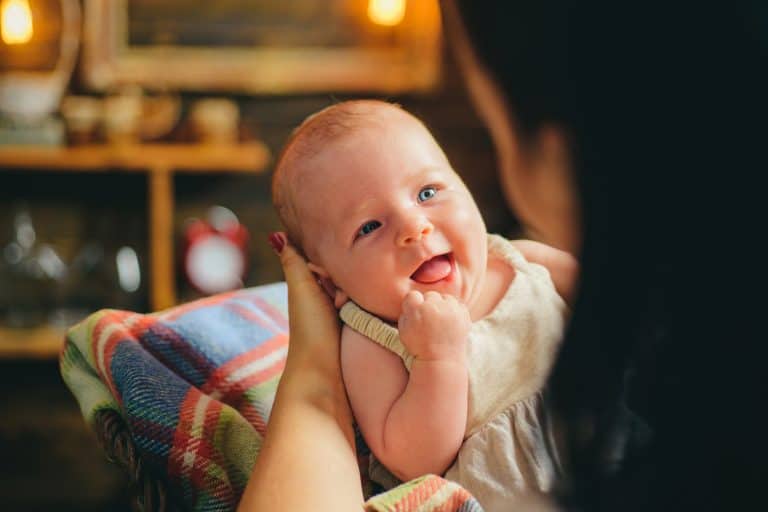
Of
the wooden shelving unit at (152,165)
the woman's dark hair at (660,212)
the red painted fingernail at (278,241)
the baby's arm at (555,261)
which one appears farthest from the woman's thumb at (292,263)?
the wooden shelving unit at (152,165)

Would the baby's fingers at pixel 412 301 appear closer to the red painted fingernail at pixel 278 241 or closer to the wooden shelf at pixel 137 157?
the red painted fingernail at pixel 278 241

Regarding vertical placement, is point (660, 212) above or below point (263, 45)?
above

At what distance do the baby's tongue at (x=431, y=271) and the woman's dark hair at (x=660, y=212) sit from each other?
1.04 feet

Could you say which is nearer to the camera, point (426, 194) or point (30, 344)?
point (426, 194)

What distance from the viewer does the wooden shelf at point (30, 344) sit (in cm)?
267

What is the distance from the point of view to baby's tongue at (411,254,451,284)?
3.47 ft

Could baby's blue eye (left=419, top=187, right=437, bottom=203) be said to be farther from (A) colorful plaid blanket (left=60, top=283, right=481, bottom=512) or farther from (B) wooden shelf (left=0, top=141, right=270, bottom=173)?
(B) wooden shelf (left=0, top=141, right=270, bottom=173)

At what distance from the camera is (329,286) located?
1.16 meters

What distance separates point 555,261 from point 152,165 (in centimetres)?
180

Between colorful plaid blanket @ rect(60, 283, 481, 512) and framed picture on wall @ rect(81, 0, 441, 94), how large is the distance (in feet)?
5.85

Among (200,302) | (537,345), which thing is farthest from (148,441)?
(537,345)

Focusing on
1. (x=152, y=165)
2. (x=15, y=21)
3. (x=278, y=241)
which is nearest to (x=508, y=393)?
(x=278, y=241)

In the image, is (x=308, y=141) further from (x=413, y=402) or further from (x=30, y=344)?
(x=30, y=344)

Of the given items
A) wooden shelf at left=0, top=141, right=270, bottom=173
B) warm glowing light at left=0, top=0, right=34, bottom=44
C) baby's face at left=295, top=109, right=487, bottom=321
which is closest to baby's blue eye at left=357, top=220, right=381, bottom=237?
baby's face at left=295, top=109, right=487, bottom=321
